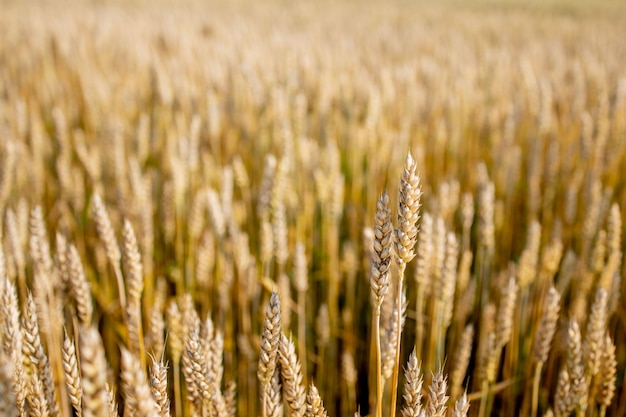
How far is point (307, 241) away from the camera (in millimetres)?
2377

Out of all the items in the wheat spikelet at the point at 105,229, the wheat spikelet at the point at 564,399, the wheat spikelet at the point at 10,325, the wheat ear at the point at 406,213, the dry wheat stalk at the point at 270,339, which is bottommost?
the wheat spikelet at the point at 564,399

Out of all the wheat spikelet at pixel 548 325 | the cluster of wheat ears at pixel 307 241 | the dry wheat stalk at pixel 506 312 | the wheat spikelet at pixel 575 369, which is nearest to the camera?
the cluster of wheat ears at pixel 307 241

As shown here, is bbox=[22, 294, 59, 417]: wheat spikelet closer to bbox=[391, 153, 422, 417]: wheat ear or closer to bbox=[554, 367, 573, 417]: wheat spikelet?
bbox=[391, 153, 422, 417]: wheat ear

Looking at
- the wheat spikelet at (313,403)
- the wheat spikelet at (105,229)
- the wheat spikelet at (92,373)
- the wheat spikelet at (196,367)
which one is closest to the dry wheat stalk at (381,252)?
the wheat spikelet at (313,403)

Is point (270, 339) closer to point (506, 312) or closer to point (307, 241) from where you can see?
point (506, 312)

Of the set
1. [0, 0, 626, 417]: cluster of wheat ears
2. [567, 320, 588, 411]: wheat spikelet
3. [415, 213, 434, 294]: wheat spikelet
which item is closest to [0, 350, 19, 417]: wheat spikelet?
[0, 0, 626, 417]: cluster of wheat ears

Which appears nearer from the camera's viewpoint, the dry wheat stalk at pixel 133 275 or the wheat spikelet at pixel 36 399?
the wheat spikelet at pixel 36 399

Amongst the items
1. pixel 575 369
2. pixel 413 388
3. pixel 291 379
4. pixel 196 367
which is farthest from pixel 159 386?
pixel 575 369

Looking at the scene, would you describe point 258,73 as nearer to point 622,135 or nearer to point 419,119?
point 419,119

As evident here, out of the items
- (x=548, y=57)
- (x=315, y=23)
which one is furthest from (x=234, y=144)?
(x=315, y=23)

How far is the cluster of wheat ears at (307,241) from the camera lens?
0.90 metres

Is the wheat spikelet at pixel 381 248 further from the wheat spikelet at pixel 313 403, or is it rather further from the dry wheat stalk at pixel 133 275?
the dry wheat stalk at pixel 133 275

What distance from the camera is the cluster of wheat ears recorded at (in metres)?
0.90

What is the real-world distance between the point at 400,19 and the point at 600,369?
9945 mm
